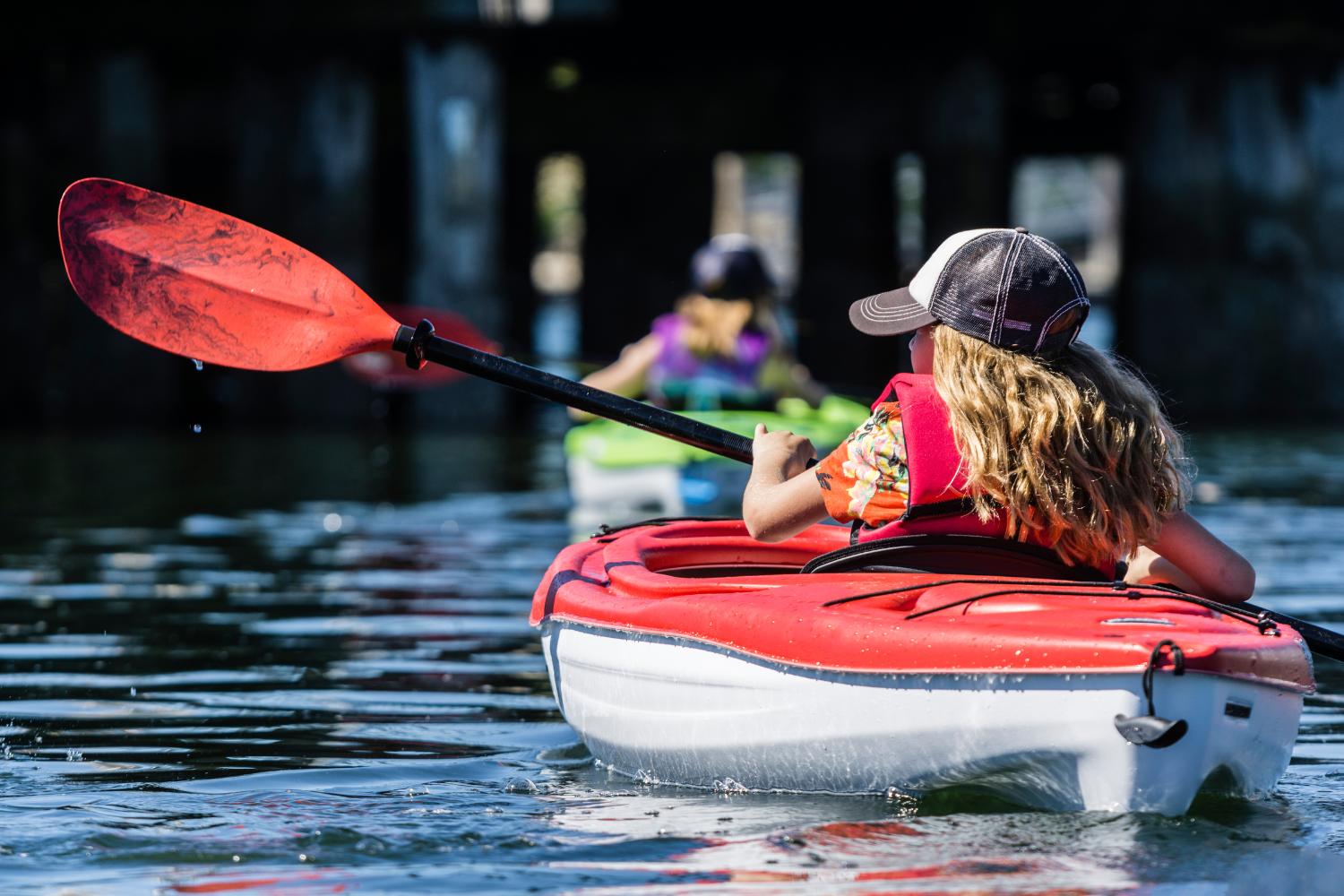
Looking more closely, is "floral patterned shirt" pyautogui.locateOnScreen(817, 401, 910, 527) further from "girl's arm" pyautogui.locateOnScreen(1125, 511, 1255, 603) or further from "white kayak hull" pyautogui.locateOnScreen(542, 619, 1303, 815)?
"girl's arm" pyautogui.locateOnScreen(1125, 511, 1255, 603)

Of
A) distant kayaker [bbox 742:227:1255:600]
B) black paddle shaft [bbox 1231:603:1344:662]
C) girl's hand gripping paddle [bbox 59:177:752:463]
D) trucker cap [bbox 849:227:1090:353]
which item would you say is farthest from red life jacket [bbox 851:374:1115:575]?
girl's hand gripping paddle [bbox 59:177:752:463]

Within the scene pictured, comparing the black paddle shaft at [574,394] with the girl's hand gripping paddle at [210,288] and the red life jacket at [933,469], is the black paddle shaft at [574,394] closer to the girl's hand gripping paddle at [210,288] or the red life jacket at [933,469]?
the girl's hand gripping paddle at [210,288]

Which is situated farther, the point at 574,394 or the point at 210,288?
the point at 210,288

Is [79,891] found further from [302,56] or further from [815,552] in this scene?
[302,56]

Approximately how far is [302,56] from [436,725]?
429 inches

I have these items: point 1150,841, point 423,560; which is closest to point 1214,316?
point 423,560

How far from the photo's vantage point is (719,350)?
7910 mm

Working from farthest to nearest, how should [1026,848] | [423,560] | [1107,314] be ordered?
[1107,314] → [423,560] → [1026,848]

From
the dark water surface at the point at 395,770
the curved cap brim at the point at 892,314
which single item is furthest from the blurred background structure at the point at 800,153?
the curved cap brim at the point at 892,314

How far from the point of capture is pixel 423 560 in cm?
655

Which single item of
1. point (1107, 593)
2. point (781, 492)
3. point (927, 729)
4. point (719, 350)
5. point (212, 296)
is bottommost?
point (927, 729)

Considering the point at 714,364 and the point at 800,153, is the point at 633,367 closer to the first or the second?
the point at 714,364

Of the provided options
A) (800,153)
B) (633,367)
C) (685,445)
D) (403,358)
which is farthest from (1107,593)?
(800,153)

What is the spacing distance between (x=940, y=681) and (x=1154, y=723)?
0.35m
